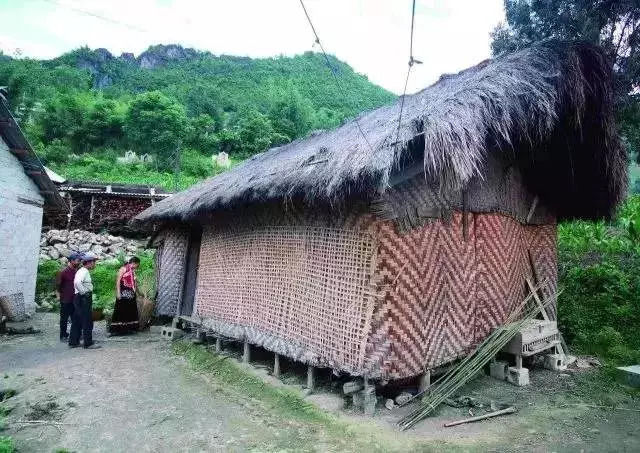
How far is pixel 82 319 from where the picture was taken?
6.98m

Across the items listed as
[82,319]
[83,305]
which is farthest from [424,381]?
[82,319]

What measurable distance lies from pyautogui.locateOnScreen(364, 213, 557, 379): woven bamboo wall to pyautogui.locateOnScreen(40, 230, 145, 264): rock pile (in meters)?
12.9

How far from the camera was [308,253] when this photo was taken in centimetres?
509

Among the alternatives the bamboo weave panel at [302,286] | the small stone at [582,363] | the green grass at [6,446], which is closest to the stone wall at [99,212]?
the bamboo weave panel at [302,286]

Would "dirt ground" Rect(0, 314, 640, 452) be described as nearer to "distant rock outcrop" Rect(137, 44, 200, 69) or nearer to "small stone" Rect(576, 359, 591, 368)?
"small stone" Rect(576, 359, 591, 368)

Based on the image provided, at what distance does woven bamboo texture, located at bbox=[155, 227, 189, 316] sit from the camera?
29.7 ft

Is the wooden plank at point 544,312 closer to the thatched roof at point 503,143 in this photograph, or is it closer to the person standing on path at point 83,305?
the thatched roof at point 503,143

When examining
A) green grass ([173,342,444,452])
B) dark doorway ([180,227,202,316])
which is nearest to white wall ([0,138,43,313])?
dark doorway ([180,227,202,316])

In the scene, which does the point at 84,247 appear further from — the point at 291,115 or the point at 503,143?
the point at 291,115

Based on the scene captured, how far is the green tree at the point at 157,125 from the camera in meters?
31.2

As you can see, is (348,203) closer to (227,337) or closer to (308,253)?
(308,253)

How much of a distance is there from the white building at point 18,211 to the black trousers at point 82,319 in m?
2.94

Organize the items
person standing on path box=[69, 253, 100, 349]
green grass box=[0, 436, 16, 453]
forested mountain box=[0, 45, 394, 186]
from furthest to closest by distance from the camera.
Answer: forested mountain box=[0, 45, 394, 186]
person standing on path box=[69, 253, 100, 349]
green grass box=[0, 436, 16, 453]

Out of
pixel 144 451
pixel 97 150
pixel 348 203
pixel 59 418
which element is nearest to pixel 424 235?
pixel 348 203
